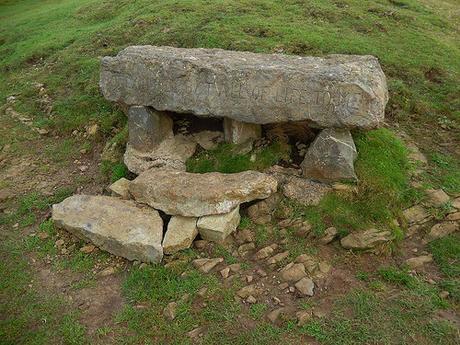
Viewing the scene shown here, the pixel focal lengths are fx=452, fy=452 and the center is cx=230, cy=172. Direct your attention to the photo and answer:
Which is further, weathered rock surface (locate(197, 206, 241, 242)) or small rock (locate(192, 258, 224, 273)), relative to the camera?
weathered rock surface (locate(197, 206, 241, 242))

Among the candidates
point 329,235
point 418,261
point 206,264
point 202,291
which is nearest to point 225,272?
point 206,264

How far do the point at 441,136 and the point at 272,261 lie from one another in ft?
21.6

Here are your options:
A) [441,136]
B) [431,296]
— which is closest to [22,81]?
[441,136]

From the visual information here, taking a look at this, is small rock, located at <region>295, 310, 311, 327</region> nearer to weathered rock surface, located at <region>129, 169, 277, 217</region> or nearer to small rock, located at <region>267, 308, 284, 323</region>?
small rock, located at <region>267, 308, 284, 323</region>

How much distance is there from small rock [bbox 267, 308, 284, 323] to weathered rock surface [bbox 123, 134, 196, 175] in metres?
4.45

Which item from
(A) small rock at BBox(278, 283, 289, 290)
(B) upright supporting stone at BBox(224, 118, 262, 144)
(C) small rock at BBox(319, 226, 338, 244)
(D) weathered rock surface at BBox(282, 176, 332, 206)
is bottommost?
(A) small rock at BBox(278, 283, 289, 290)

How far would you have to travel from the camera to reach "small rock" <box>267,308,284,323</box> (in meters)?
7.68

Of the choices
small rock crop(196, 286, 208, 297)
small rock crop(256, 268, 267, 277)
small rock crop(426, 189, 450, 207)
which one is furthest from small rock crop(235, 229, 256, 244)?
small rock crop(426, 189, 450, 207)

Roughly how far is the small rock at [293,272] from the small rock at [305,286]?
0.12m

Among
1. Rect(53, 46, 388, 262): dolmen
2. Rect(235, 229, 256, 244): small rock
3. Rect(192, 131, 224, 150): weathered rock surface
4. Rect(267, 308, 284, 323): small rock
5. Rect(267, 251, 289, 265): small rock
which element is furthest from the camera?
Rect(192, 131, 224, 150): weathered rock surface

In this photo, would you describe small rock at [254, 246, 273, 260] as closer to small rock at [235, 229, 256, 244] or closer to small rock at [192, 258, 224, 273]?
small rock at [235, 229, 256, 244]

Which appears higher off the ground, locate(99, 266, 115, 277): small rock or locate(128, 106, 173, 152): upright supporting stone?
locate(128, 106, 173, 152): upright supporting stone

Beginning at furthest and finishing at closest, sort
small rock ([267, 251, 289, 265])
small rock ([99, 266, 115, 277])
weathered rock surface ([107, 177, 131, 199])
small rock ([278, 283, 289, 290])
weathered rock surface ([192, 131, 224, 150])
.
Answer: weathered rock surface ([192, 131, 224, 150]), weathered rock surface ([107, 177, 131, 199]), small rock ([99, 266, 115, 277]), small rock ([267, 251, 289, 265]), small rock ([278, 283, 289, 290])

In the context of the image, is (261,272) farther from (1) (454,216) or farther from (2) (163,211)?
(1) (454,216)
